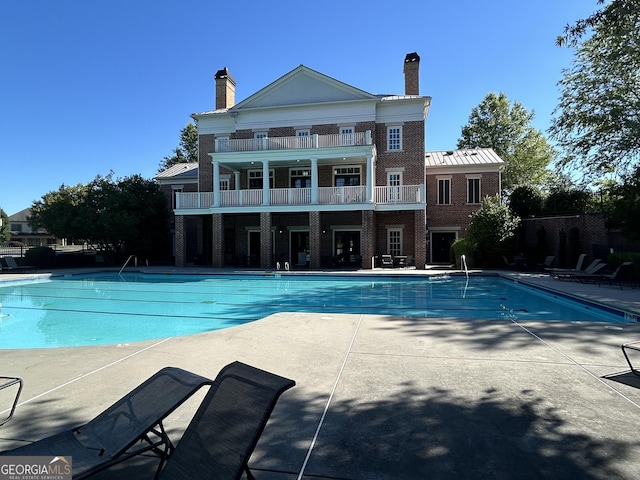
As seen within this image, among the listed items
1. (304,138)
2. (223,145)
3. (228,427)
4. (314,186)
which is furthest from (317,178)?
(228,427)

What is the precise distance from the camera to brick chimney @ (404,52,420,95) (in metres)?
24.3

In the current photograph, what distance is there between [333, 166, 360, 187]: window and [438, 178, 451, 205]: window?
21.6ft

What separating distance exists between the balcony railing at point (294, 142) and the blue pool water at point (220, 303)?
→ 325 inches

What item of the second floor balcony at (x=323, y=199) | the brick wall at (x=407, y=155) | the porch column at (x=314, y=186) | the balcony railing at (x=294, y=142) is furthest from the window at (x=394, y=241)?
the balcony railing at (x=294, y=142)

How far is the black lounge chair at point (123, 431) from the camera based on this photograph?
2193 millimetres

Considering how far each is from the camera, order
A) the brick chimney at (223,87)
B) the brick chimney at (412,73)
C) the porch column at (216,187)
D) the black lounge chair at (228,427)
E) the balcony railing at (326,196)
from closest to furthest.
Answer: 1. the black lounge chair at (228,427)
2. the balcony railing at (326,196)
3. the porch column at (216,187)
4. the brick chimney at (412,73)
5. the brick chimney at (223,87)

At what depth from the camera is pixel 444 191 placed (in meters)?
26.3

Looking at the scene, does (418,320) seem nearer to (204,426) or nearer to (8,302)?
(204,426)

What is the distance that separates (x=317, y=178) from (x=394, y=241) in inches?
255

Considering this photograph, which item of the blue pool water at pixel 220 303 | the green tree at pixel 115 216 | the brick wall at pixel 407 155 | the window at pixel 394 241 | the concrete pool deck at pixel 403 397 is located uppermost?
the brick wall at pixel 407 155

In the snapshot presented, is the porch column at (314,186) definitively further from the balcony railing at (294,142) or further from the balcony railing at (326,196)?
the balcony railing at (294,142)

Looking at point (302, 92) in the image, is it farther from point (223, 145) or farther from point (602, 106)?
point (602, 106)

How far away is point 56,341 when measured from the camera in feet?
26.0

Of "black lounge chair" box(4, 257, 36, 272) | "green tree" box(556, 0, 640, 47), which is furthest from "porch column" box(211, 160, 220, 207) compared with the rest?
"green tree" box(556, 0, 640, 47)
